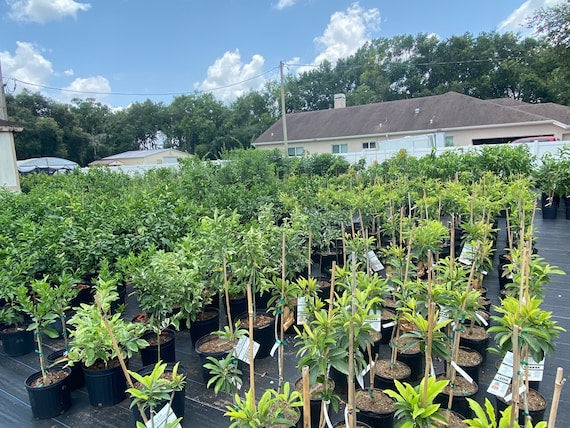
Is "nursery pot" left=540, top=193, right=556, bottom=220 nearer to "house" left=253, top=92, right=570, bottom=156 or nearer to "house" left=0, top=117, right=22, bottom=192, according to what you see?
"house" left=253, top=92, right=570, bottom=156

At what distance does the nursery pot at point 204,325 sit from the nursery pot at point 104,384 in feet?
2.59

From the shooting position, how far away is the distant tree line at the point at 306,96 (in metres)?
26.9

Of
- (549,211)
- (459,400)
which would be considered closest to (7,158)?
(459,400)

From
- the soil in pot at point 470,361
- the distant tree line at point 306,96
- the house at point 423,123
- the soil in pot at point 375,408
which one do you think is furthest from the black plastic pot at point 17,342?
the distant tree line at point 306,96

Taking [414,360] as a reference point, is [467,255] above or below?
above

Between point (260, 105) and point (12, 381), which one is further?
point (260, 105)

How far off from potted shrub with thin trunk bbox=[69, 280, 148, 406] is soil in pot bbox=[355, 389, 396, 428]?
1.49 m

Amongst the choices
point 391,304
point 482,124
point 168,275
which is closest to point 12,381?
point 168,275

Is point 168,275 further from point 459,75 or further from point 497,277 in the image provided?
point 459,75

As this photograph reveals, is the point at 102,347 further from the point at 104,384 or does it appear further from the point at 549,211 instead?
the point at 549,211

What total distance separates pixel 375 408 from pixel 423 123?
63.9 ft

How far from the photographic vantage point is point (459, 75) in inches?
1134

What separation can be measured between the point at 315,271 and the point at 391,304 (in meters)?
1.83

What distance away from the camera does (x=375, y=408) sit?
7.46 ft
